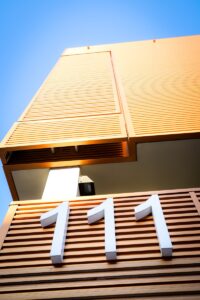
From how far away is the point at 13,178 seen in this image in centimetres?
497

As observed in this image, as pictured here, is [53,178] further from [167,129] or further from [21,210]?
[167,129]

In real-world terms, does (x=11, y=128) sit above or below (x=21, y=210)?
above

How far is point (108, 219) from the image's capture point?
320 cm

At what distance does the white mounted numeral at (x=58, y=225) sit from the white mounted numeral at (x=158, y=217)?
0.83 m

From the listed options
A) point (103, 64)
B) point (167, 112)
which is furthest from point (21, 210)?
point (103, 64)

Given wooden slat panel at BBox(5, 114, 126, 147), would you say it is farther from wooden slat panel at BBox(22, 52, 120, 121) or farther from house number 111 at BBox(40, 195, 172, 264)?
house number 111 at BBox(40, 195, 172, 264)

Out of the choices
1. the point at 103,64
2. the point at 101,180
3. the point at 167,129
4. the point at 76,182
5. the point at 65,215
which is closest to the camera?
the point at 65,215

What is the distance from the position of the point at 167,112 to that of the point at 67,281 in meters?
3.89

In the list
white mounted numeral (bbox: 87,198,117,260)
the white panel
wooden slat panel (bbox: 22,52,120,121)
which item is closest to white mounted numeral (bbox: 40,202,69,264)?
white mounted numeral (bbox: 87,198,117,260)

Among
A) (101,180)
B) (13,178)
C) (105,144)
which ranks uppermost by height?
(105,144)

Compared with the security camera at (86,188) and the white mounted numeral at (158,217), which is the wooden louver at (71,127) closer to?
the security camera at (86,188)

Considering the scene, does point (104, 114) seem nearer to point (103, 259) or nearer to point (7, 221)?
point (7, 221)

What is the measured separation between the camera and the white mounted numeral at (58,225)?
272cm

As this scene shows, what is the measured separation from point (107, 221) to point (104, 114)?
2858 mm
